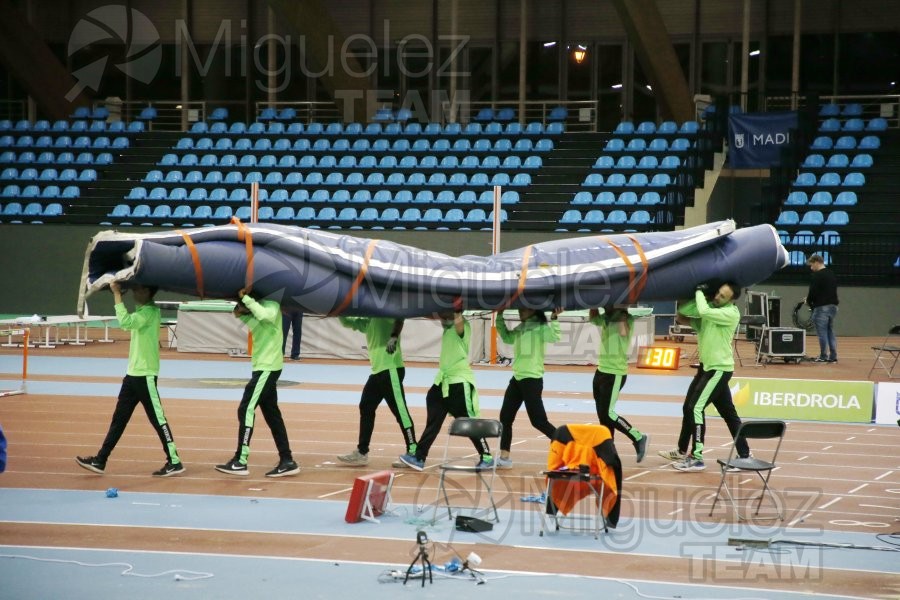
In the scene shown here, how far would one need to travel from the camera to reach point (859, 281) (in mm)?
23297

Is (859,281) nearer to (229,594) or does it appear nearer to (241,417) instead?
(241,417)

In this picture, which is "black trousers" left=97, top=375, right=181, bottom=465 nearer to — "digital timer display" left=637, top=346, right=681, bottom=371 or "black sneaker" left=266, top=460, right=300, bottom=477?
"black sneaker" left=266, top=460, right=300, bottom=477

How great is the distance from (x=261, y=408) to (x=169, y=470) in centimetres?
105

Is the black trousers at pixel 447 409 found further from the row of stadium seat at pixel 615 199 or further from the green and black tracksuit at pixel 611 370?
the row of stadium seat at pixel 615 199

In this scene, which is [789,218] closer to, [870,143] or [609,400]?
[870,143]

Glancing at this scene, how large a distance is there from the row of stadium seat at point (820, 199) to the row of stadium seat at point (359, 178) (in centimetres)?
594

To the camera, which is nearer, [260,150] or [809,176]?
[809,176]

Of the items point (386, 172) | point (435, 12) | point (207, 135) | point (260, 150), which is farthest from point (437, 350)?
point (435, 12)

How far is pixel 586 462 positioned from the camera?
26.6 ft

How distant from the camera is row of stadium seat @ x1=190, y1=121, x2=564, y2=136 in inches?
1086

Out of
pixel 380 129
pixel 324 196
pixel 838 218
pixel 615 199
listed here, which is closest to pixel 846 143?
pixel 838 218

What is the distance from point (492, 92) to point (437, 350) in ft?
43.8

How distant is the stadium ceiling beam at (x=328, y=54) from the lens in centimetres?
2673

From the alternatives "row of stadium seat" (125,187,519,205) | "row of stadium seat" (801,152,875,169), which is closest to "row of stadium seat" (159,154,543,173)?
"row of stadium seat" (125,187,519,205)
